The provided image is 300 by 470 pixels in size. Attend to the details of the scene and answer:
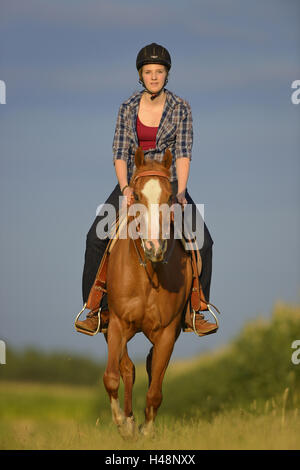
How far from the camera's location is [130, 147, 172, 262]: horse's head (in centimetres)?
761

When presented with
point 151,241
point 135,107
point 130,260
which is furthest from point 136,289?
point 135,107

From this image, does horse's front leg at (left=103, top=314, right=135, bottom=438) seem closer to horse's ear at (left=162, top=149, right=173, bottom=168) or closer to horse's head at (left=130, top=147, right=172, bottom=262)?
horse's head at (left=130, top=147, right=172, bottom=262)

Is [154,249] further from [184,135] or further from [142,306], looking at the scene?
[184,135]

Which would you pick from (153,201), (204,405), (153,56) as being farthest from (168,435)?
(204,405)

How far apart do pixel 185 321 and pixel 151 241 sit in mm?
2645

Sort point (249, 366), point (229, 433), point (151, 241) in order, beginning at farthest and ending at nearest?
1. point (249, 366)
2. point (229, 433)
3. point (151, 241)

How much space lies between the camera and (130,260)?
877 cm

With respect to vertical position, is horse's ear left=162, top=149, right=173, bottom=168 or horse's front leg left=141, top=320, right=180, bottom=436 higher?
horse's ear left=162, top=149, right=173, bottom=168

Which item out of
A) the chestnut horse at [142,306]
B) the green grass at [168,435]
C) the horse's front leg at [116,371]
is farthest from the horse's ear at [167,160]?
the green grass at [168,435]

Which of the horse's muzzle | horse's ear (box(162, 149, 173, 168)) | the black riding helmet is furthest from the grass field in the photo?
the black riding helmet

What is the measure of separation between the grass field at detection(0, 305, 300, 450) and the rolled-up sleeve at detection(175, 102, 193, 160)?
3.72 metres

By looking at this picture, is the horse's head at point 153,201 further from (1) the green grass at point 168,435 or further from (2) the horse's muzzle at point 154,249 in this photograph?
(1) the green grass at point 168,435
